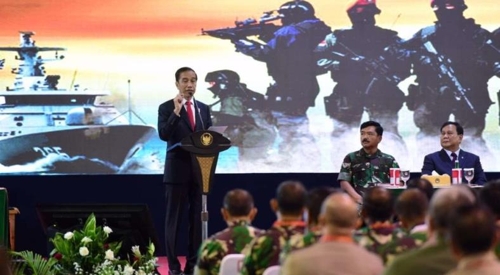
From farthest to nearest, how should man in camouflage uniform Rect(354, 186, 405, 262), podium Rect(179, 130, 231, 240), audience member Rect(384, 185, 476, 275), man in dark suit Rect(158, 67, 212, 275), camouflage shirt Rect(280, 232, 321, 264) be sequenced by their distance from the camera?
1. man in dark suit Rect(158, 67, 212, 275)
2. podium Rect(179, 130, 231, 240)
3. man in camouflage uniform Rect(354, 186, 405, 262)
4. camouflage shirt Rect(280, 232, 321, 264)
5. audience member Rect(384, 185, 476, 275)

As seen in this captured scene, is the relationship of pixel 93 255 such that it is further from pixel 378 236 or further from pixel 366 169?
pixel 378 236

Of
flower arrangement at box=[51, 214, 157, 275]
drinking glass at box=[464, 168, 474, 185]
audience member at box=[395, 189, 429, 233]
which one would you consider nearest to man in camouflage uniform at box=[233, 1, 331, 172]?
drinking glass at box=[464, 168, 474, 185]

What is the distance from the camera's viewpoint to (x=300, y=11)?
29.5 ft

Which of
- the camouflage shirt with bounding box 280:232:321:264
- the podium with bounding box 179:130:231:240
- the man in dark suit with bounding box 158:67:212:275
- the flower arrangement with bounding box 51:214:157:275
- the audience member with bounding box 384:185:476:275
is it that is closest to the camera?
the audience member with bounding box 384:185:476:275

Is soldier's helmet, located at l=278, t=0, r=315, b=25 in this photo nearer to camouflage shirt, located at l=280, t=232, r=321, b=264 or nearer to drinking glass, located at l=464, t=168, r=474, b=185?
drinking glass, located at l=464, t=168, r=474, b=185

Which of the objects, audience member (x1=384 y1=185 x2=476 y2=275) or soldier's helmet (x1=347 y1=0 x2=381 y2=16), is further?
soldier's helmet (x1=347 y1=0 x2=381 y2=16)

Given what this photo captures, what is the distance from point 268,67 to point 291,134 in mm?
583

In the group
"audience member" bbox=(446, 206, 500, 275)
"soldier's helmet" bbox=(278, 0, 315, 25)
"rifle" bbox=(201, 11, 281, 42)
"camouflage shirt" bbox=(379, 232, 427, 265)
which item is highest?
"soldier's helmet" bbox=(278, 0, 315, 25)

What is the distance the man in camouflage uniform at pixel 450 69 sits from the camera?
9055 mm

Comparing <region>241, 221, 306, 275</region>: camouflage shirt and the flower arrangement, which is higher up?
<region>241, 221, 306, 275</region>: camouflage shirt

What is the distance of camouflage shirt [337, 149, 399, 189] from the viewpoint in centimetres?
767

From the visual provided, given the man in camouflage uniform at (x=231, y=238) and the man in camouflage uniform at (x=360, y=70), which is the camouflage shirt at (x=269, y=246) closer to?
the man in camouflage uniform at (x=231, y=238)

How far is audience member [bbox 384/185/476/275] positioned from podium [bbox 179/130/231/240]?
3.47 m

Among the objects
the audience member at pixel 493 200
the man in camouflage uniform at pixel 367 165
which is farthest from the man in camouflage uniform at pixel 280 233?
the man in camouflage uniform at pixel 367 165
